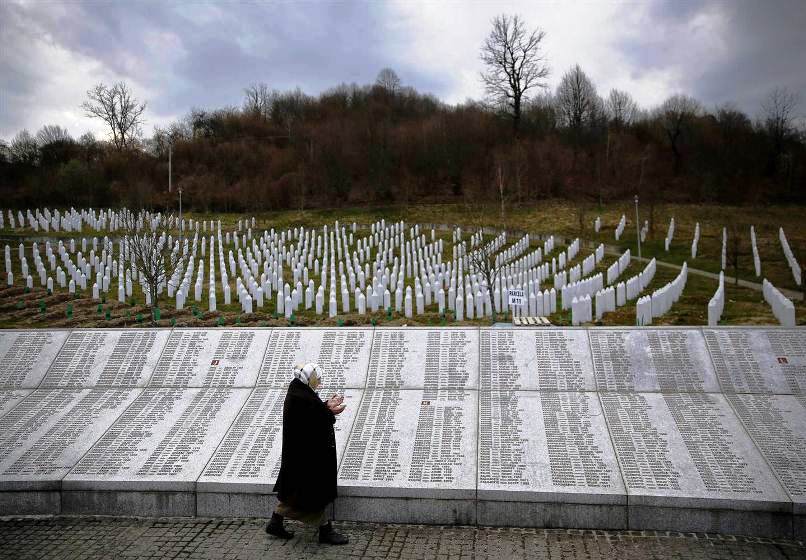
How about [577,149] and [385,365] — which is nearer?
[385,365]

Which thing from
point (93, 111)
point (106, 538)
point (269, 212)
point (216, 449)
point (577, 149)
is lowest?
point (106, 538)

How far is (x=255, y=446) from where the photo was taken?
291 inches

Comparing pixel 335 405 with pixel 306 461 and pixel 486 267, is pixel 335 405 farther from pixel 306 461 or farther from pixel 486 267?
pixel 486 267

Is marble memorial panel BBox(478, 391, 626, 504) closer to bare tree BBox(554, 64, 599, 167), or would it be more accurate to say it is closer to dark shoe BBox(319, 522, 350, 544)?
dark shoe BBox(319, 522, 350, 544)

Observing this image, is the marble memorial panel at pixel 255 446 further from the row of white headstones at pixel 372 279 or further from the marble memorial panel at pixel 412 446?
the row of white headstones at pixel 372 279

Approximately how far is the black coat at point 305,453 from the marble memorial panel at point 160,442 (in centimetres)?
148

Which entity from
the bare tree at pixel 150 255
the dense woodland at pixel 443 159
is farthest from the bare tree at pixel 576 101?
the bare tree at pixel 150 255

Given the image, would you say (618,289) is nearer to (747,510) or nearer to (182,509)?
(747,510)

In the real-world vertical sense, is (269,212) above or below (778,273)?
above

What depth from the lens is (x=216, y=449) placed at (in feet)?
24.2

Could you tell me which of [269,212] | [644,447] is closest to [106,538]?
[644,447]

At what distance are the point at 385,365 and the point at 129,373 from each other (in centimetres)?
384

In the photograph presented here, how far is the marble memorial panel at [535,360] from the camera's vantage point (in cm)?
818

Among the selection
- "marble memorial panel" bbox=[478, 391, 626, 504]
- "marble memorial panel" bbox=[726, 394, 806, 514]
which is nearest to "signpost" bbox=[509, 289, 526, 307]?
"marble memorial panel" bbox=[478, 391, 626, 504]
